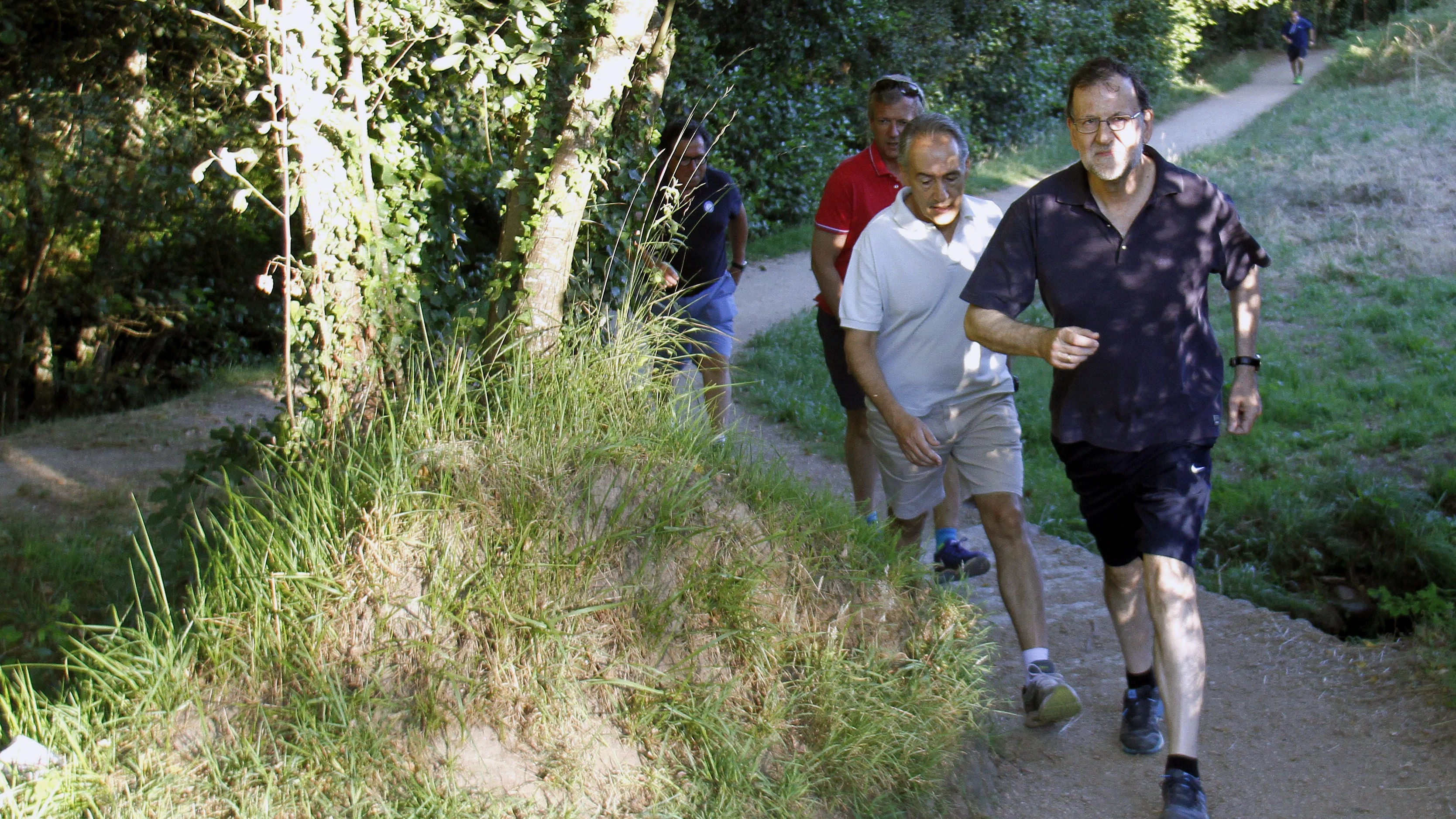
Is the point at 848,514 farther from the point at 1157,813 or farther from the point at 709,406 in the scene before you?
the point at 1157,813

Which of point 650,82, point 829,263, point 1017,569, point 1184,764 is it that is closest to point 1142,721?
point 1184,764

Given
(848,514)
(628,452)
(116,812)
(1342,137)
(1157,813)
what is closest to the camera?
(116,812)

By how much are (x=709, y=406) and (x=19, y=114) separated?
6.79 metres

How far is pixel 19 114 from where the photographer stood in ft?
28.3

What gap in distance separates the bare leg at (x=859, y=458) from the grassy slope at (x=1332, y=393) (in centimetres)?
123

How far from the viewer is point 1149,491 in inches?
138

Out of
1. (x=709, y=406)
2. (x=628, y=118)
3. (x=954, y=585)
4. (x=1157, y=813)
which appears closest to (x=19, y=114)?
(x=628, y=118)

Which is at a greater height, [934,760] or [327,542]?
[327,542]

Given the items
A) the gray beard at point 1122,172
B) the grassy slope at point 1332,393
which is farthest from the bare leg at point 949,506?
the gray beard at point 1122,172

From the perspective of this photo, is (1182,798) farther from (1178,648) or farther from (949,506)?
(949,506)

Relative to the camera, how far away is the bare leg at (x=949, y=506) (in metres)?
5.09

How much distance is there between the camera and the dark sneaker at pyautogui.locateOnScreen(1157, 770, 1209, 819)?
3.26 m

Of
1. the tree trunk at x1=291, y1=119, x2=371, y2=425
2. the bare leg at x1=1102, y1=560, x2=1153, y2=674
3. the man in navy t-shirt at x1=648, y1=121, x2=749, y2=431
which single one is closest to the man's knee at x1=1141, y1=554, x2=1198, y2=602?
the bare leg at x1=1102, y1=560, x2=1153, y2=674

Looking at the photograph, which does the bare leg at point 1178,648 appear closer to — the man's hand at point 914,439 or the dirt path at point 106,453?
the man's hand at point 914,439
